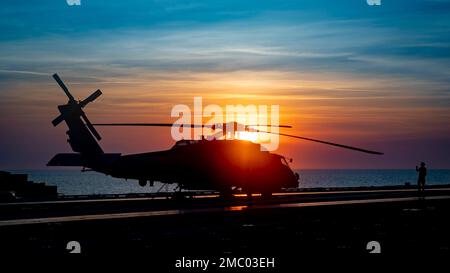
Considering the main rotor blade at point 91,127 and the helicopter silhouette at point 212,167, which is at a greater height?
the main rotor blade at point 91,127

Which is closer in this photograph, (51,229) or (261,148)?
(51,229)

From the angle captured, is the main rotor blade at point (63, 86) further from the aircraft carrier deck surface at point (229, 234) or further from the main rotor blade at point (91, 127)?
the aircraft carrier deck surface at point (229, 234)

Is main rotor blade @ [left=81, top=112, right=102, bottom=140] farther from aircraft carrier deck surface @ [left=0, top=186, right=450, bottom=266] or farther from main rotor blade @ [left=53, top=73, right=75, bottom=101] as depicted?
aircraft carrier deck surface @ [left=0, top=186, right=450, bottom=266]

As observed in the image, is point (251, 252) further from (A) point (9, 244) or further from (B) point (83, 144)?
(B) point (83, 144)

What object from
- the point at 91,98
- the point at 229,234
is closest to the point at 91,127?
the point at 91,98

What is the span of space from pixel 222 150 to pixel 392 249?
2202 cm

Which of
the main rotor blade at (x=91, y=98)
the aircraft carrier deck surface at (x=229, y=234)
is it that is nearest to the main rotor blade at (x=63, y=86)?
the main rotor blade at (x=91, y=98)

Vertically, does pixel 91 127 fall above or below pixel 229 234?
above

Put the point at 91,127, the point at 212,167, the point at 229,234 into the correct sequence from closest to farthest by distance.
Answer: the point at 229,234 → the point at 212,167 → the point at 91,127

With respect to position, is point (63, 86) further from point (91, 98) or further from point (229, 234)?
point (229, 234)

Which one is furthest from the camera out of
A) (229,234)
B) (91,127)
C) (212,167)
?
(91,127)

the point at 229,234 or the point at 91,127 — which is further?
the point at 91,127

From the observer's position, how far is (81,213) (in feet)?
108
